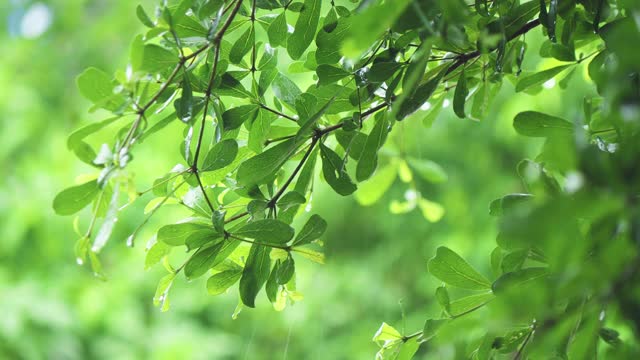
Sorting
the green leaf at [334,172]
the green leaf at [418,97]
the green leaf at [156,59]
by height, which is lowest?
the green leaf at [334,172]

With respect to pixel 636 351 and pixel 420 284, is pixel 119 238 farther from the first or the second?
pixel 636 351

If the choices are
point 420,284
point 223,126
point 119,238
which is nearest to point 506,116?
point 420,284

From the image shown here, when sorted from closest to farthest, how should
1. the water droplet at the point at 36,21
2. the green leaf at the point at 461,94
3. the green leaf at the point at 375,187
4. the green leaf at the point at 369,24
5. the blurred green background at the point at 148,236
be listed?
1. the green leaf at the point at 369,24
2. the green leaf at the point at 461,94
3. the green leaf at the point at 375,187
4. the blurred green background at the point at 148,236
5. the water droplet at the point at 36,21

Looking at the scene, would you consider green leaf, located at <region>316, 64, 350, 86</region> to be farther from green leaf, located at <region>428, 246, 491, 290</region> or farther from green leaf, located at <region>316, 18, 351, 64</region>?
green leaf, located at <region>428, 246, 491, 290</region>

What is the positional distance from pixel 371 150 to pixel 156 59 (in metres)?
0.14

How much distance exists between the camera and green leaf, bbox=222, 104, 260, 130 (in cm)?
45

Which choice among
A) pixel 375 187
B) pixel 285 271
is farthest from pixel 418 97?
pixel 375 187

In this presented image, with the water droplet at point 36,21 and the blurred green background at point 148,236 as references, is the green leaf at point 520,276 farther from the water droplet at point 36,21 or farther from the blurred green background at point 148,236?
the water droplet at point 36,21

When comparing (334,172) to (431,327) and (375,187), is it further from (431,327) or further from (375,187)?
(375,187)

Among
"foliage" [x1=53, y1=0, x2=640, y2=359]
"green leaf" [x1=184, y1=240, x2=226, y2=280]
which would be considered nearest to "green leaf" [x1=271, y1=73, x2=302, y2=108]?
"foliage" [x1=53, y1=0, x2=640, y2=359]

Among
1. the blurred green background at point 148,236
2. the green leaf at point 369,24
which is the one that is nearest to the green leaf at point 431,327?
the green leaf at point 369,24

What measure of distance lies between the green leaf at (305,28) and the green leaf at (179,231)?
0.12 m

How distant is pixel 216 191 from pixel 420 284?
183 centimetres

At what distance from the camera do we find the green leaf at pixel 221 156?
0.43 metres
